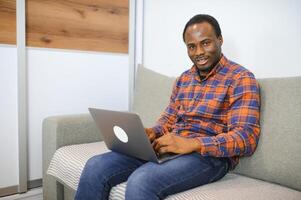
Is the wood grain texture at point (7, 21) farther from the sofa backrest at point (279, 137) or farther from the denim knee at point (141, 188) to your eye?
the sofa backrest at point (279, 137)

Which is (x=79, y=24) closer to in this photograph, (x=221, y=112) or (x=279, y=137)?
(x=221, y=112)

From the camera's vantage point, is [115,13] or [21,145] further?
[115,13]

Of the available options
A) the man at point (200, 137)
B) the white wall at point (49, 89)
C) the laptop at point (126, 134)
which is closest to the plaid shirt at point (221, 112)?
the man at point (200, 137)

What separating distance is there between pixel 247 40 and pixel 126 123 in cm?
84

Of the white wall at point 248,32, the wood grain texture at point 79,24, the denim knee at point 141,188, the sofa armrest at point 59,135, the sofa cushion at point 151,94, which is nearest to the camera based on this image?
the denim knee at point 141,188

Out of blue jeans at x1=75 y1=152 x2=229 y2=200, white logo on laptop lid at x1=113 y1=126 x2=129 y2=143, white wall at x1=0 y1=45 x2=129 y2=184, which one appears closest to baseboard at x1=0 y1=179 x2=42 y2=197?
white wall at x1=0 y1=45 x2=129 y2=184

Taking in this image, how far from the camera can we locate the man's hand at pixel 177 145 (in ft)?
3.46

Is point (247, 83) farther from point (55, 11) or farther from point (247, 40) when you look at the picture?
point (55, 11)

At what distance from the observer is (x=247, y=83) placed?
3.67 feet

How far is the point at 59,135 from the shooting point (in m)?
1.55

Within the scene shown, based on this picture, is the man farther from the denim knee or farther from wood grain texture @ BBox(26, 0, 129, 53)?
wood grain texture @ BBox(26, 0, 129, 53)

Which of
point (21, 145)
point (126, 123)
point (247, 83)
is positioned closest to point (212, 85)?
point (247, 83)

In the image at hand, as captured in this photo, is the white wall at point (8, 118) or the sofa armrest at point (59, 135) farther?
the white wall at point (8, 118)

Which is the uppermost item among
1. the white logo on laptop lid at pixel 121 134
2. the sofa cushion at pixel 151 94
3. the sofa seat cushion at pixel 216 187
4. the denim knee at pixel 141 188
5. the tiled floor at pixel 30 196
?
the sofa cushion at pixel 151 94
